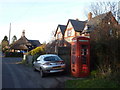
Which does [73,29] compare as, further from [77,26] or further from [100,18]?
[100,18]

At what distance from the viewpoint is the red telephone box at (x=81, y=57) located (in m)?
9.45

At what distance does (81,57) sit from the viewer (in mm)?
9531

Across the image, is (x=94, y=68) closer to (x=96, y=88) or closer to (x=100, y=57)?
(x=100, y=57)

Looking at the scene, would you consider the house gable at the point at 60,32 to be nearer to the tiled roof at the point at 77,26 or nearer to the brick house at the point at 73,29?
the brick house at the point at 73,29

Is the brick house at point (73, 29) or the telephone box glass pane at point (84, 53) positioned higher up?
the brick house at point (73, 29)

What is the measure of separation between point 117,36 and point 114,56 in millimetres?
1209

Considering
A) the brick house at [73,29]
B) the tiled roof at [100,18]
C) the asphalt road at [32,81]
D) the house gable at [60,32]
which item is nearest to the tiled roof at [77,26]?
the brick house at [73,29]

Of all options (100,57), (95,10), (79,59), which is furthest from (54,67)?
(95,10)

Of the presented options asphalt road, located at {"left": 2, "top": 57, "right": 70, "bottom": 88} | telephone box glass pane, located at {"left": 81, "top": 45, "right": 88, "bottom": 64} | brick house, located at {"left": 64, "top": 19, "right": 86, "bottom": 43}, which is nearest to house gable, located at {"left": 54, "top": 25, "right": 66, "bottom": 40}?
brick house, located at {"left": 64, "top": 19, "right": 86, "bottom": 43}

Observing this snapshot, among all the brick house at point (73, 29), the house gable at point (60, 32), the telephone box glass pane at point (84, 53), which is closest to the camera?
the telephone box glass pane at point (84, 53)

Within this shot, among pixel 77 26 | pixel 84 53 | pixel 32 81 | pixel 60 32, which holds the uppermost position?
pixel 77 26

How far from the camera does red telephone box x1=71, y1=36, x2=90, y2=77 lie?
945 cm

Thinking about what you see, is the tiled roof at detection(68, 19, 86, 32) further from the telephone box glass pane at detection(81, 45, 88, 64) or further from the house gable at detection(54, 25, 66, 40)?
the telephone box glass pane at detection(81, 45, 88, 64)

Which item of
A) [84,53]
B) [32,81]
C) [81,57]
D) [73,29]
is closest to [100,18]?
[84,53]
